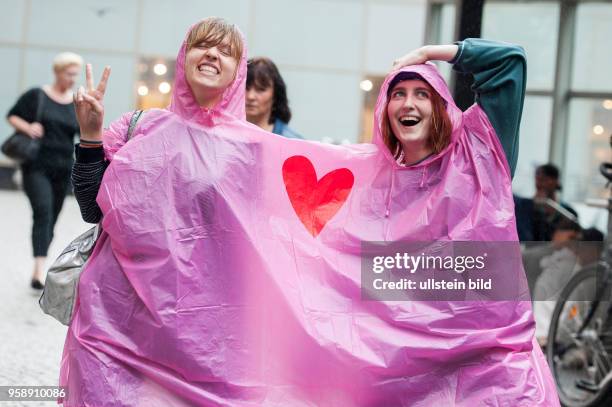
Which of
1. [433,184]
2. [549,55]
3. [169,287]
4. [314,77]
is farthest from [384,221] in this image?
[314,77]

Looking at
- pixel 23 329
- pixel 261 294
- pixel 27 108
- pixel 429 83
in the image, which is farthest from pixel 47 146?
pixel 429 83

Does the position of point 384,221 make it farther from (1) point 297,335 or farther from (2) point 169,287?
(2) point 169,287

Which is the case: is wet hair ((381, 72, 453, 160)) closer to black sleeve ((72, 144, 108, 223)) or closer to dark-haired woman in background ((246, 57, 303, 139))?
black sleeve ((72, 144, 108, 223))

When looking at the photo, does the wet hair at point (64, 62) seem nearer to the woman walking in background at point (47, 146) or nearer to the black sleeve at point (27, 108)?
the woman walking in background at point (47, 146)

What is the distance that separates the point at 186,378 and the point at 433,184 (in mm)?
1020

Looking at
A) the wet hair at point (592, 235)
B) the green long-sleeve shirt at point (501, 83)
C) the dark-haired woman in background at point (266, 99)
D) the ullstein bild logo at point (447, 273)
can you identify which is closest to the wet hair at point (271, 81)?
the dark-haired woman in background at point (266, 99)

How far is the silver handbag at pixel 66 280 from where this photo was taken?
317cm

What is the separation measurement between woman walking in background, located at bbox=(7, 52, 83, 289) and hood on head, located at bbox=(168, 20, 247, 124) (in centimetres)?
403

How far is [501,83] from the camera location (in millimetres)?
3227

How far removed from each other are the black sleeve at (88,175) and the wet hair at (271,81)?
171cm

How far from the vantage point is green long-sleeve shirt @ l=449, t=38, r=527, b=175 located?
3.23 meters

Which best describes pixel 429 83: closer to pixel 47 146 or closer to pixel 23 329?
pixel 23 329

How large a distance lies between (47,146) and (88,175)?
415 cm

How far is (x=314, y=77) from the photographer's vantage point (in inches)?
677
